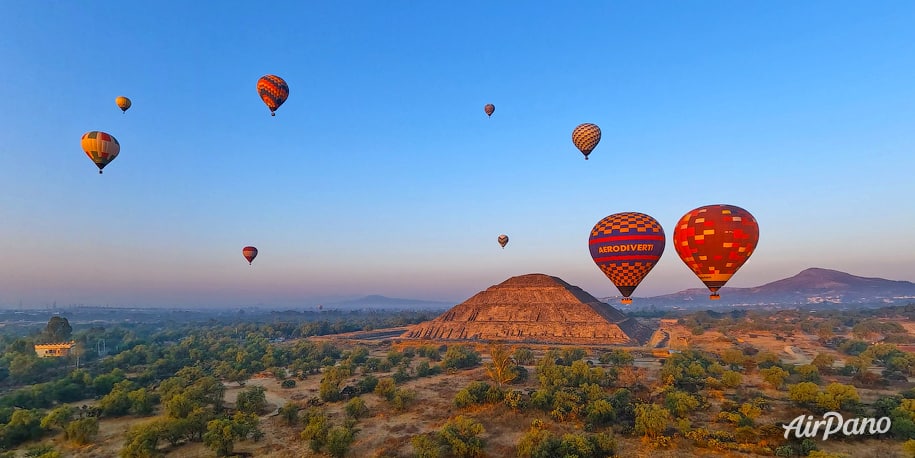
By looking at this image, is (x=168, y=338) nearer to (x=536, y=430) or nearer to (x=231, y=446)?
(x=231, y=446)

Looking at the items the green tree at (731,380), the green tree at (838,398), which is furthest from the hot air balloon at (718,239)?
the green tree at (731,380)

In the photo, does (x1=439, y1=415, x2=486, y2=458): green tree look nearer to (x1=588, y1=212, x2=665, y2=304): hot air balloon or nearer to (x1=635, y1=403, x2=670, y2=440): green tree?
(x1=635, y1=403, x2=670, y2=440): green tree

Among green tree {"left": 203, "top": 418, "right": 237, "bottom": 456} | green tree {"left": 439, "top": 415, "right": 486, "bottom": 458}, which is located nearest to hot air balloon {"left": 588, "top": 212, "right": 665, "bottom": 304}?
green tree {"left": 439, "top": 415, "right": 486, "bottom": 458}

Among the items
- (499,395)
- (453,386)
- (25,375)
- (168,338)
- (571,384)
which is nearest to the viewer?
(499,395)

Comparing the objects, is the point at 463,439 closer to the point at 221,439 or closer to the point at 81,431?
the point at 221,439

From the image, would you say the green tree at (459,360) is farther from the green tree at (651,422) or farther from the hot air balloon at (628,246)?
the green tree at (651,422)

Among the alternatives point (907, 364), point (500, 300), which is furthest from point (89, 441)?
point (500, 300)
